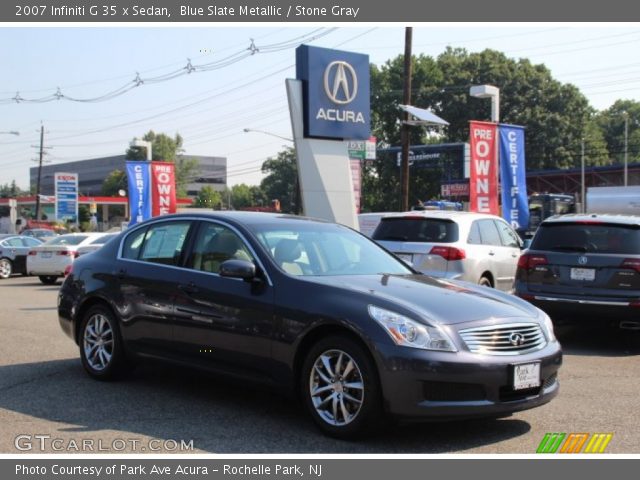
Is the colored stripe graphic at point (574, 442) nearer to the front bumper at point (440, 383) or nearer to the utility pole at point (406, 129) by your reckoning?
the front bumper at point (440, 383)

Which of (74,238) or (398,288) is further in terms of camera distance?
(74,238)

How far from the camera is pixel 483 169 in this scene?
18.8 meters

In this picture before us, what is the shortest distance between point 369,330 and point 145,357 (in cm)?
260

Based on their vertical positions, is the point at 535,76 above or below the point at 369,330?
above

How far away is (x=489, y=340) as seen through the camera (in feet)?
17.7

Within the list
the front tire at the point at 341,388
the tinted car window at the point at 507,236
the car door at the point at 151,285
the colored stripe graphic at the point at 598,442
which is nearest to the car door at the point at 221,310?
the car door at the point at 151,285

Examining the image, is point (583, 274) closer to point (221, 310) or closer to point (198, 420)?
point (221, 310)

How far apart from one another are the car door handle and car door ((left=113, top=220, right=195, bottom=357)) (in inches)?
3.9

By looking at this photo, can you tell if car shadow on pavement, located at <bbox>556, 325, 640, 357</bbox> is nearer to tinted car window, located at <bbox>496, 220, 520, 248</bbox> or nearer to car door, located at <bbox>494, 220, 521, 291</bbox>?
car door, located at <bbox>494, 220, 521, 291</bbox>

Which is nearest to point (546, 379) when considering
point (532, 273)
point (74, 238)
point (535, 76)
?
point (532, 273)

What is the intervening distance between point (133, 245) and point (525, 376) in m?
3.95

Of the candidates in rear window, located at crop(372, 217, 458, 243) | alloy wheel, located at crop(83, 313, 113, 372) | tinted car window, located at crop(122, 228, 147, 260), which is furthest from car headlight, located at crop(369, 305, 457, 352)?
rear window, located at crop(372, 217, 458, 243)

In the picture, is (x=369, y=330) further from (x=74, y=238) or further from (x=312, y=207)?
(x=74, y=238)

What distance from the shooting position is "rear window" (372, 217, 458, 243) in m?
11.7
